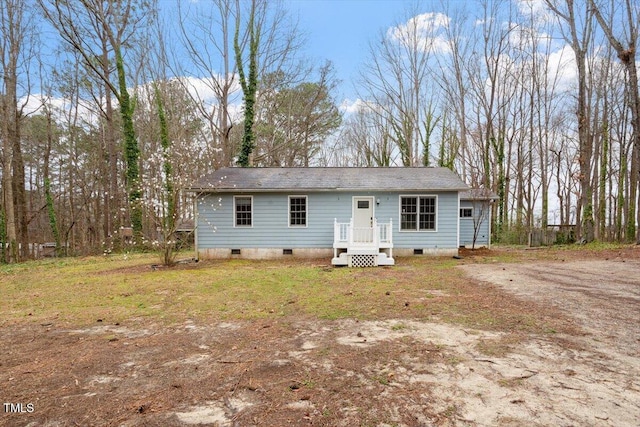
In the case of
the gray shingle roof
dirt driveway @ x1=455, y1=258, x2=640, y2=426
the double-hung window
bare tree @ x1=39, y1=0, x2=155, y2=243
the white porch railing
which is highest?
bare tree @ x1=39, y1=0, x2=155, y2=243

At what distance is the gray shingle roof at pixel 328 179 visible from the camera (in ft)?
39.4

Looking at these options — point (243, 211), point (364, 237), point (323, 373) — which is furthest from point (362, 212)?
point (323, 373)

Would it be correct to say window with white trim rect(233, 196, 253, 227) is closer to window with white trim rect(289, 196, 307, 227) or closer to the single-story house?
the single-story house

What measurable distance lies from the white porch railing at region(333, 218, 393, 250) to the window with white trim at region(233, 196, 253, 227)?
11.6 ft

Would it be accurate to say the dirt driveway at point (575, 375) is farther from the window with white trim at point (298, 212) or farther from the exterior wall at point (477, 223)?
the exterior wall at point (477, 223)

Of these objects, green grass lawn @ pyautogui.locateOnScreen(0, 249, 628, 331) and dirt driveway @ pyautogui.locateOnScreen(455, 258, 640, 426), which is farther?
green grass lawn @ pyautogui.locateOnScreen(0, 249, 628, 331)

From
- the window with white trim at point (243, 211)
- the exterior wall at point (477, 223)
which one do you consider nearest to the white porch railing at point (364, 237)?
the window with white trim at point (243, 211)

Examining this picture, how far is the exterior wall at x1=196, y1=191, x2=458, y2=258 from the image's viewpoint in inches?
484

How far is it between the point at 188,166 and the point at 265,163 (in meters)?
9.90

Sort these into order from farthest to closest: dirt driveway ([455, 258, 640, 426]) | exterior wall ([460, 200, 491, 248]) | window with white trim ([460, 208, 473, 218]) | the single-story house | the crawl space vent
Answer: window with white trim ([460, 208, 473, 218]) → exterior wall ([460, 200, 491, 248]) → the single-story house → the crawl space vent → dirt driveway ([455, 258, 640, 426])

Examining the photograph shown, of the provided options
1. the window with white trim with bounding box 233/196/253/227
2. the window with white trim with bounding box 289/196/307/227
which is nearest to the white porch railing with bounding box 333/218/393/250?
the window with white trim with bounding box 289/196/307/227

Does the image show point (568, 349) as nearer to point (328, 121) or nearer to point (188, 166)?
point (188, 166)

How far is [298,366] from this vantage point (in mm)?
3197

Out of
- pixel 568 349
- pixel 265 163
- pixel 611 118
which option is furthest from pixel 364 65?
pixel 568 349
